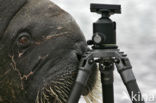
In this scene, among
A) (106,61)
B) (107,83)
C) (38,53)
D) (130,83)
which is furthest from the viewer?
(38,53)

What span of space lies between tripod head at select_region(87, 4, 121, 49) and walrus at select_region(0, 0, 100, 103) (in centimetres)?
36

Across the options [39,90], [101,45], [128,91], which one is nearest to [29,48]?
[39,90]

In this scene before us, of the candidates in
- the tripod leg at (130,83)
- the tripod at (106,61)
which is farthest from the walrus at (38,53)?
the tripod leg at (130,83)

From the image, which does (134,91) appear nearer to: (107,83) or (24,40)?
(107,83)

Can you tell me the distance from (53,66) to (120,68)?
0.77 metres

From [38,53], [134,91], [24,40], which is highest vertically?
[24,40]

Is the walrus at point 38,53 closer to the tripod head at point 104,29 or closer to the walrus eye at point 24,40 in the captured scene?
the walrus eye at point 24,40

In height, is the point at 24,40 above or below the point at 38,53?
above

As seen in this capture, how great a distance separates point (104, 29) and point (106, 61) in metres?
0.33

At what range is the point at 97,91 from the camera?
5199 millimetres

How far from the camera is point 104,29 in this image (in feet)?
15.0

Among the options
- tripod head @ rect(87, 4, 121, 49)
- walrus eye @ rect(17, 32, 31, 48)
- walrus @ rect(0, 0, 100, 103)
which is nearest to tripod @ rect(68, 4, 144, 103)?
tripod head @ rect(87, 4, 121, 49)

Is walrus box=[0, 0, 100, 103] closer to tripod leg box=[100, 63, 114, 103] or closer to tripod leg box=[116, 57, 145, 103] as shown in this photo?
tripod leg box=[100, 63, 114, 103]

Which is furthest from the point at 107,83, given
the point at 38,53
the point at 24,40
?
the point at 24,40
